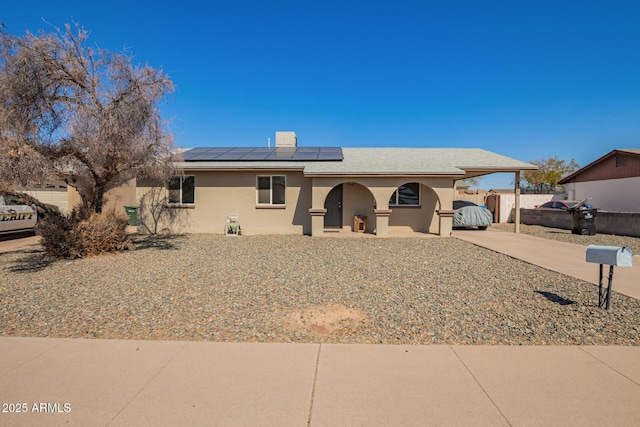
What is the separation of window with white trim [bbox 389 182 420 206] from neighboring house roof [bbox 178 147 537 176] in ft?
3.64

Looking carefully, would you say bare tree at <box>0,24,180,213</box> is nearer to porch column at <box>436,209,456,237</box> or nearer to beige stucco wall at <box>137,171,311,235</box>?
beige stucco wall at <box>137,171,311,235</box>

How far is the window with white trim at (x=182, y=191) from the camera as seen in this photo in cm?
1482

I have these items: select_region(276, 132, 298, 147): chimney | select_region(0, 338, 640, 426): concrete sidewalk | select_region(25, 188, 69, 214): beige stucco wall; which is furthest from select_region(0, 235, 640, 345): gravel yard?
select_region(276, 132, 298, 147): chimney

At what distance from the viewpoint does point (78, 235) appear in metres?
9.01

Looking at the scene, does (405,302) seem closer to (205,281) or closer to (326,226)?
(205,281)

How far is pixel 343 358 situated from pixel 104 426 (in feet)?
7.29

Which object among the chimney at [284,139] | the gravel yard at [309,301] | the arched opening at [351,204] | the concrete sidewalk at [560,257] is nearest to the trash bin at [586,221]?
the concrete sidewalk at [560,257]

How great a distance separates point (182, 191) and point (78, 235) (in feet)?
20.0

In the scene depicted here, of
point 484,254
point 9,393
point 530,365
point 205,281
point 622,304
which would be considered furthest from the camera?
point 484,254

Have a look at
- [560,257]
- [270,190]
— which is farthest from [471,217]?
[270,190]

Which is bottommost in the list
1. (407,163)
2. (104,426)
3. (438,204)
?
(104,426)

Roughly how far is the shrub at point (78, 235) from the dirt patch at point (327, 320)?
23.1 feet

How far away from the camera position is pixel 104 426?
266 centimetres

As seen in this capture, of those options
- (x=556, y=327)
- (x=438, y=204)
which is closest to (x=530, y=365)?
(x=556, y=327)
